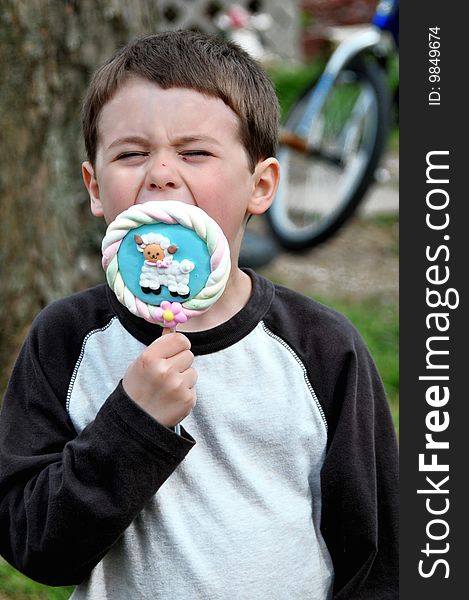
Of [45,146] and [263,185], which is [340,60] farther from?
[263,185]

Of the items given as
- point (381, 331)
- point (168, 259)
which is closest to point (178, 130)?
point (168, 259)

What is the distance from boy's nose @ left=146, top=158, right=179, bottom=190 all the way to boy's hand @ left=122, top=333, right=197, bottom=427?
0.28 metres

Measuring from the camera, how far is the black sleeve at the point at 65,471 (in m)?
1.79

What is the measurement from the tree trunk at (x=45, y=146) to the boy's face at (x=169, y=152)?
160cm

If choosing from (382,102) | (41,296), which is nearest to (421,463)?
(41,296)

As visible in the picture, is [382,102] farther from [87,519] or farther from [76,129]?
[87,519]

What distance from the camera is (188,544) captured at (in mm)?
1935

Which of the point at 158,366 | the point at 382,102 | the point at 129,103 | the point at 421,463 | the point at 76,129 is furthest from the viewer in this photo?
the point at 382,102

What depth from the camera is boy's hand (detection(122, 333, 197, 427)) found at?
5.89ft

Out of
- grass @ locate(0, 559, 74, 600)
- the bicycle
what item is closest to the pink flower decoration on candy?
grass @ locate(0, 559, 74, 600)

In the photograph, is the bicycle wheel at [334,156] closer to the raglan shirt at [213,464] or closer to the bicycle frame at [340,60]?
the bicycle frame at [340,60]

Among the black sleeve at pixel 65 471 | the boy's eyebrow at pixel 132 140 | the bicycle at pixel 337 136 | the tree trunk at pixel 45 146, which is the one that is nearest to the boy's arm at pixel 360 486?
the black sleeve at pixel 65 471

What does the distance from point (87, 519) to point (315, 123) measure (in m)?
4.48

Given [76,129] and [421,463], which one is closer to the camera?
[421,463]
